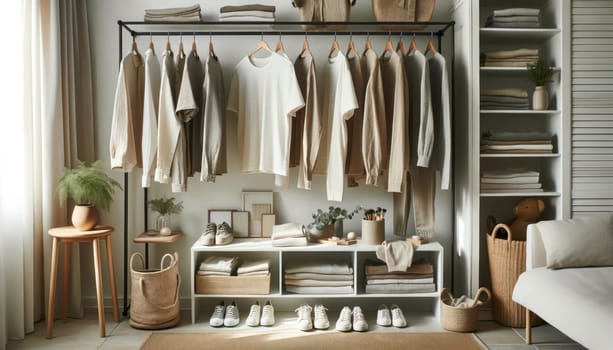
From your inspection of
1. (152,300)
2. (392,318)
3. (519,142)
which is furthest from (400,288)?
(152,300)

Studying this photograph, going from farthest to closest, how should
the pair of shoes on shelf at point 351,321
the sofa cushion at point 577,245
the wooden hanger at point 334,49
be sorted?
the wooden hanger at point 334,49, the pair of shoes on shelf at point 351,321, the sofa cushion at point 577,245

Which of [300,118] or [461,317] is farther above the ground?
[300,118]

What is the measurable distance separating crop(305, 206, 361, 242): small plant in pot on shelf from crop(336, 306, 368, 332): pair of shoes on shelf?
500mm

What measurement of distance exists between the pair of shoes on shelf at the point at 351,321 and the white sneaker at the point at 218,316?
75 centimetres

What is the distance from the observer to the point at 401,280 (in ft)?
11.3

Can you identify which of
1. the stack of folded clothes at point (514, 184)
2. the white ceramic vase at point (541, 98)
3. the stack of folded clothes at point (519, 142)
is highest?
the white ceramic vase at point (541, 98)

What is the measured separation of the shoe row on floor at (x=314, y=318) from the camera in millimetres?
3270

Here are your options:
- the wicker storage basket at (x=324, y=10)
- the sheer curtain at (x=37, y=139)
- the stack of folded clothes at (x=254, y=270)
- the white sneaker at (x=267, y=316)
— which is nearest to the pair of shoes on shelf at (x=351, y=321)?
the white sneaker at (x=267, y=316)

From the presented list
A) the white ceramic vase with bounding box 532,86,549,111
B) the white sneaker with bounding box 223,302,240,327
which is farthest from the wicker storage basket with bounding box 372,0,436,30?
the white sneaker with bounding box 223,302,240,327

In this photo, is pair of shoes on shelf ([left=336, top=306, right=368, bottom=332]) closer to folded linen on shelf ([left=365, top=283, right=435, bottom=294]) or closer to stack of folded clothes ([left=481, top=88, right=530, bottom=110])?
folded linen on shelf ([left=365, top=283, right=435, bottom=294])

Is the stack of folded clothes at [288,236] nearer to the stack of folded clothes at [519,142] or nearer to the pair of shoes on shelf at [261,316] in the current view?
the pair of shoes on shelf at [261,316]

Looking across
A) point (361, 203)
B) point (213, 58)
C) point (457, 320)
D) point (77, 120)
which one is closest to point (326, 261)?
point (361, 203)

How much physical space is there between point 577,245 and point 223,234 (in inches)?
84.0

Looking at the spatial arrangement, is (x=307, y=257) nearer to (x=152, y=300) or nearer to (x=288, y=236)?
(x=288, y=236)
